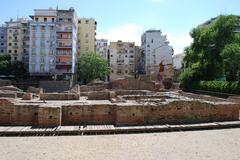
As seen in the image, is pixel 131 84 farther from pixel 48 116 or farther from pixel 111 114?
pixel 48 116

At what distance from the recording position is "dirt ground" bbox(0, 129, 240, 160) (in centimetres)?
1060

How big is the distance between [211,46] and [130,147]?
36187mm

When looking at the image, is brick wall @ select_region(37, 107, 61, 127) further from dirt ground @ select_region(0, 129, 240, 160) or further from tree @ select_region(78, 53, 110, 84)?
tree @ select_region(78, 53, 110, 84)

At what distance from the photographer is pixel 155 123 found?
16.6 meters

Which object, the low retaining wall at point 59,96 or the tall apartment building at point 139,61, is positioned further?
the tall apartment building at point 139,61

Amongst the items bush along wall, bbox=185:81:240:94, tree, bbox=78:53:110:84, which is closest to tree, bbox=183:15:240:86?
bush along wall, bbox=185:81:240:94

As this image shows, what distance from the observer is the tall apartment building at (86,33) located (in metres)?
77.8

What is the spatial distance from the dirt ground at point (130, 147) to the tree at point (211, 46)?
2947 cm

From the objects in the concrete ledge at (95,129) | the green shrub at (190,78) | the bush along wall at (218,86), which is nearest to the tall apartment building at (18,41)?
the green shrub at (190,78)

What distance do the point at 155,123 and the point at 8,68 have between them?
59670 millimetres

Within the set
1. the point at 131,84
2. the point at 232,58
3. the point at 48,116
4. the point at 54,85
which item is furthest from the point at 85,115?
the point at 54,85

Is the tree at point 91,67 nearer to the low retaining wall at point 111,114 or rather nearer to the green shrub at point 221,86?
the green shrub at point 221,86

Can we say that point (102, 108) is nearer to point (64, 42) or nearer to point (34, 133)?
point (34, 133)

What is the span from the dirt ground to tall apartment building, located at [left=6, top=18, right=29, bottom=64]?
2569 inches
